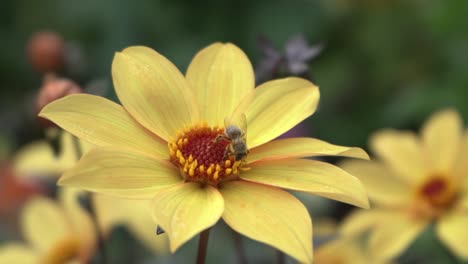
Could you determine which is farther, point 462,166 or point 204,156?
point 462,166

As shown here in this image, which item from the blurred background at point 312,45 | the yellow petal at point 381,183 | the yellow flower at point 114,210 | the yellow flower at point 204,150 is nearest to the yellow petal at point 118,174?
the yellow flower at point 204,150

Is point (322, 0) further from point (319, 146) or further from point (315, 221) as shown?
point (319, 146)

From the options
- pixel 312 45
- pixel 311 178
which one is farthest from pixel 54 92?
pixel 312 45

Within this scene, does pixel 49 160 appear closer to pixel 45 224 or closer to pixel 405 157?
pixel 45 224

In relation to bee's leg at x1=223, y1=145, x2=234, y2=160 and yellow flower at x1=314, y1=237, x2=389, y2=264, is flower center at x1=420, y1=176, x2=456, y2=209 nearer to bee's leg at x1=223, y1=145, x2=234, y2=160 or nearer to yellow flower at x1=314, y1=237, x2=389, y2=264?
yellow flower at x1=314, y1=237, x2=389, y2=264

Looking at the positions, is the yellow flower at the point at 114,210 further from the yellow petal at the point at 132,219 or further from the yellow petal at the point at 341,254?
the yellow petal at the point at 341,254

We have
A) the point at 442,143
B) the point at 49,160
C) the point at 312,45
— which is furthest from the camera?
the point at 312,45
